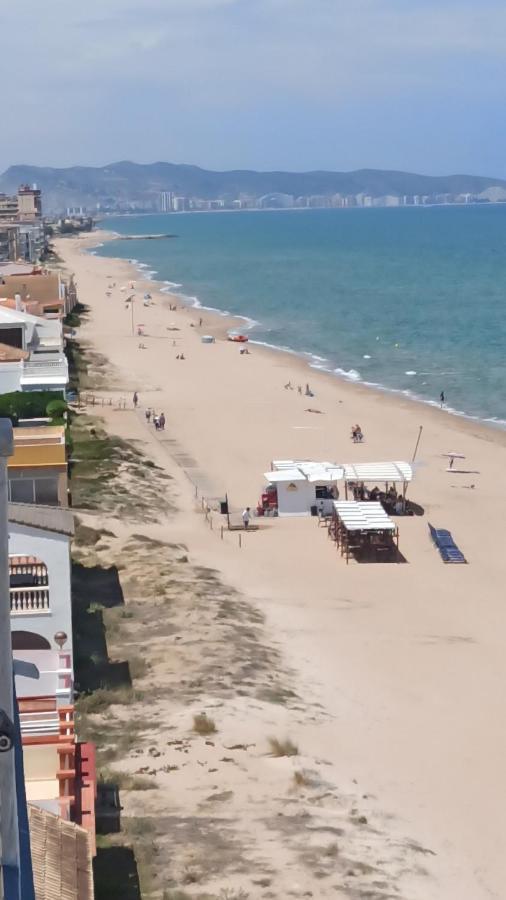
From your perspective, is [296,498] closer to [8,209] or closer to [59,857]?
[59,857]

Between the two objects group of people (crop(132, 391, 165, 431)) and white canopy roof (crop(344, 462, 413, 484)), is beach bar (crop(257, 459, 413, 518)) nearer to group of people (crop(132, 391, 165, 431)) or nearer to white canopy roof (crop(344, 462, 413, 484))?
white canopy roof (crop(344, 462, 413, 484))

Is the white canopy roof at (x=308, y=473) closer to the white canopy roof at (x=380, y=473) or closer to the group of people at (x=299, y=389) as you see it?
the white canopy roof at (x=380, y=473)

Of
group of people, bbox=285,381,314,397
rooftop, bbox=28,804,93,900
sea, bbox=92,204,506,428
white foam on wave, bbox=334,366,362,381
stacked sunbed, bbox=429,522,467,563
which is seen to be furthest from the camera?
sea, bbox=92,204,506,428

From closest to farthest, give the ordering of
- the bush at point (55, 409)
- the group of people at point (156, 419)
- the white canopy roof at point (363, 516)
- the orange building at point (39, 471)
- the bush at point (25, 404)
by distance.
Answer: the orange building at point (39, 471)
the white canopy roof at point (363, 516)
the bush at point (25, 404)
the bush at point (55, 409)
the group of people at point (156, 419)

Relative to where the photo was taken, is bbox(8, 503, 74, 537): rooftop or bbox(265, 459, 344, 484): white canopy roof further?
bbox(265, 459, 344, 484): white canopy roof

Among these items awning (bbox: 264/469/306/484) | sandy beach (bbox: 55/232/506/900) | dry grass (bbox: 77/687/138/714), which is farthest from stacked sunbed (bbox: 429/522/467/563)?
dry grass (bbox: 77/687/138/714)

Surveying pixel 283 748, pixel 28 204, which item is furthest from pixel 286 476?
pixel 28 204

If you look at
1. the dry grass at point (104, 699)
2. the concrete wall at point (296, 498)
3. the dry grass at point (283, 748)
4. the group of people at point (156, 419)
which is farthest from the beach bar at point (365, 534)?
the group of people at point (156, 419)
